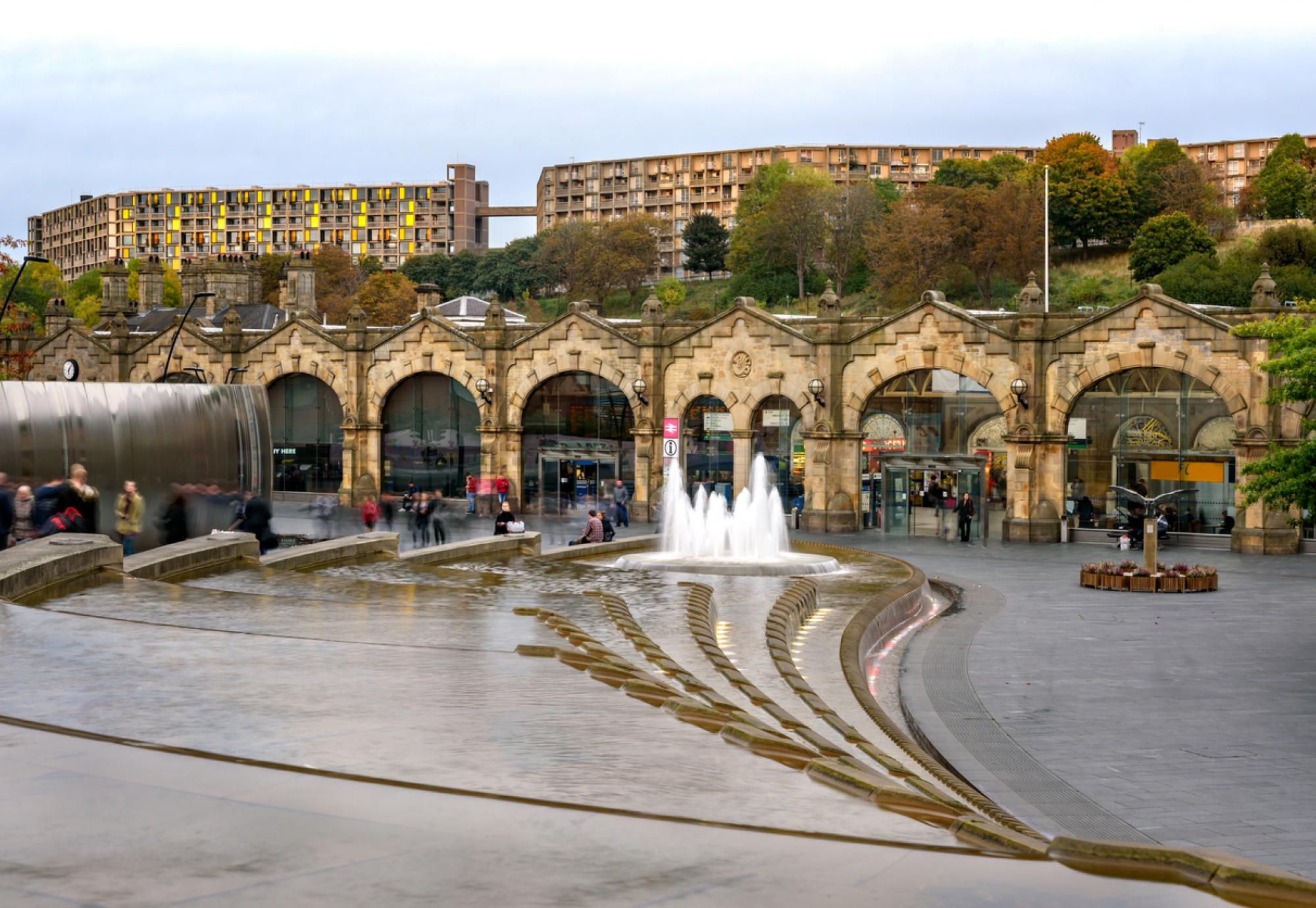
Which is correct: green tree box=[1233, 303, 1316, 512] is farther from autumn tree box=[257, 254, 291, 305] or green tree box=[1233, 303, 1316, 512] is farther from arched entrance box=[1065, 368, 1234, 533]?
autumn tree box=[257, 254, 291, 305]

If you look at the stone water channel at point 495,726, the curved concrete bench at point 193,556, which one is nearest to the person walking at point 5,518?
the curved concrete bench at point 193,556

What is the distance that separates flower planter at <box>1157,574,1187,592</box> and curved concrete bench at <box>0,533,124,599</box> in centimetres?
1881

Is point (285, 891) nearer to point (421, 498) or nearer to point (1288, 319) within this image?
point (1288, 319)

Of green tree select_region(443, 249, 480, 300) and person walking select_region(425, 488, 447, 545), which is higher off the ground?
green tree select_region(443, 249, 480, 300)

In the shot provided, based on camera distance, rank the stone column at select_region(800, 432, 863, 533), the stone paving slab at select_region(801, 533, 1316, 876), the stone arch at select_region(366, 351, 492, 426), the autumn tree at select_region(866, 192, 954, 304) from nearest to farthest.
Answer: the stone paving slab at select_region(801, 533, 1316, 876) → the stone column at select_region(800, 432, 863, 533) → the stone arch at select_region(366, 351, 492, 426) → the autumn tree at select_region(866, 192, 954, 304)

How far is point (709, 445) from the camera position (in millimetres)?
43969

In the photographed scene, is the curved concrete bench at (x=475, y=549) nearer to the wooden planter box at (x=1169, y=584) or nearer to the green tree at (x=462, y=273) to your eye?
the wooden planter box at (x=1169, y=584)

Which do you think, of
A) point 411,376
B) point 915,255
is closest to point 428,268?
point 915,255

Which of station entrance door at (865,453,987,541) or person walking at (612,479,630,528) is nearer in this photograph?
person walking at (612,479,630,528)

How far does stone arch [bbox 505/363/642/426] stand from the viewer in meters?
44.8

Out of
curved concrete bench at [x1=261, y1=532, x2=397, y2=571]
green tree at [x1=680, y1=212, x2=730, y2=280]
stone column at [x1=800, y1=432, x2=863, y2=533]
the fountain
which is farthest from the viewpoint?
green tree at [x1=680, y1=212, x2=730, y2=280]

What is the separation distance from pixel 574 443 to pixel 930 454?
11.7 meters

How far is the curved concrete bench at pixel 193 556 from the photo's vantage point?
61.8 feet

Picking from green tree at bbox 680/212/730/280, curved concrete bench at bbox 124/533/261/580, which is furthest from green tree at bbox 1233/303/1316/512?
green tree at bbox 680/212/730/280
